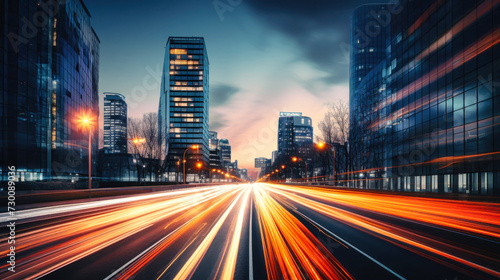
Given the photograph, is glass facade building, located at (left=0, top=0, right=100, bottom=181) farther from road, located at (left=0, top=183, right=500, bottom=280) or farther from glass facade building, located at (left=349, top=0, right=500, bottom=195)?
glass facade building, located at (left=349, top=0, right=500, bottom=195)

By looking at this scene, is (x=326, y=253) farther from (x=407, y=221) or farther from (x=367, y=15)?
(x=367, y=15)

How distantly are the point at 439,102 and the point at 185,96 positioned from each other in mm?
146554

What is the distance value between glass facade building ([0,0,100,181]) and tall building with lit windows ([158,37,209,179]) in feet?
319

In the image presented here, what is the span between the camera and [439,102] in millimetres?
36844

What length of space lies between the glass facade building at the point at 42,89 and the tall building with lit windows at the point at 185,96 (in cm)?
9736

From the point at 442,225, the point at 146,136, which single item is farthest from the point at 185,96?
the point at 442,225

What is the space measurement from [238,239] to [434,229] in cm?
828

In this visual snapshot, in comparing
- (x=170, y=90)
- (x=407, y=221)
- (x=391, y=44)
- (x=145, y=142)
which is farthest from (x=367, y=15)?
(x=407, y=221)

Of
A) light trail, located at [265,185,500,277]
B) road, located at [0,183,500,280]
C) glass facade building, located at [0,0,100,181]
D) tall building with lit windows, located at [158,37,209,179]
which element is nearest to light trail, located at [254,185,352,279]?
road, located at [0,183,500,280]

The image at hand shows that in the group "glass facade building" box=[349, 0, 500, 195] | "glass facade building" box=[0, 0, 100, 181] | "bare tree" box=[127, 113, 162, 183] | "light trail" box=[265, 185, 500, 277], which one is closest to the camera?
"light trail" box=[265, 185, 500, 277]

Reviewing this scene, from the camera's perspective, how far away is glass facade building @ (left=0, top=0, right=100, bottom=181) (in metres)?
41.2

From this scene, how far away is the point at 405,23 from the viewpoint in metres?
46.7

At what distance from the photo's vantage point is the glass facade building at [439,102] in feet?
95.5

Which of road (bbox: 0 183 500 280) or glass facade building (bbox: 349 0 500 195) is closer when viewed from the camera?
road (bbox: 0 183 500 280)
